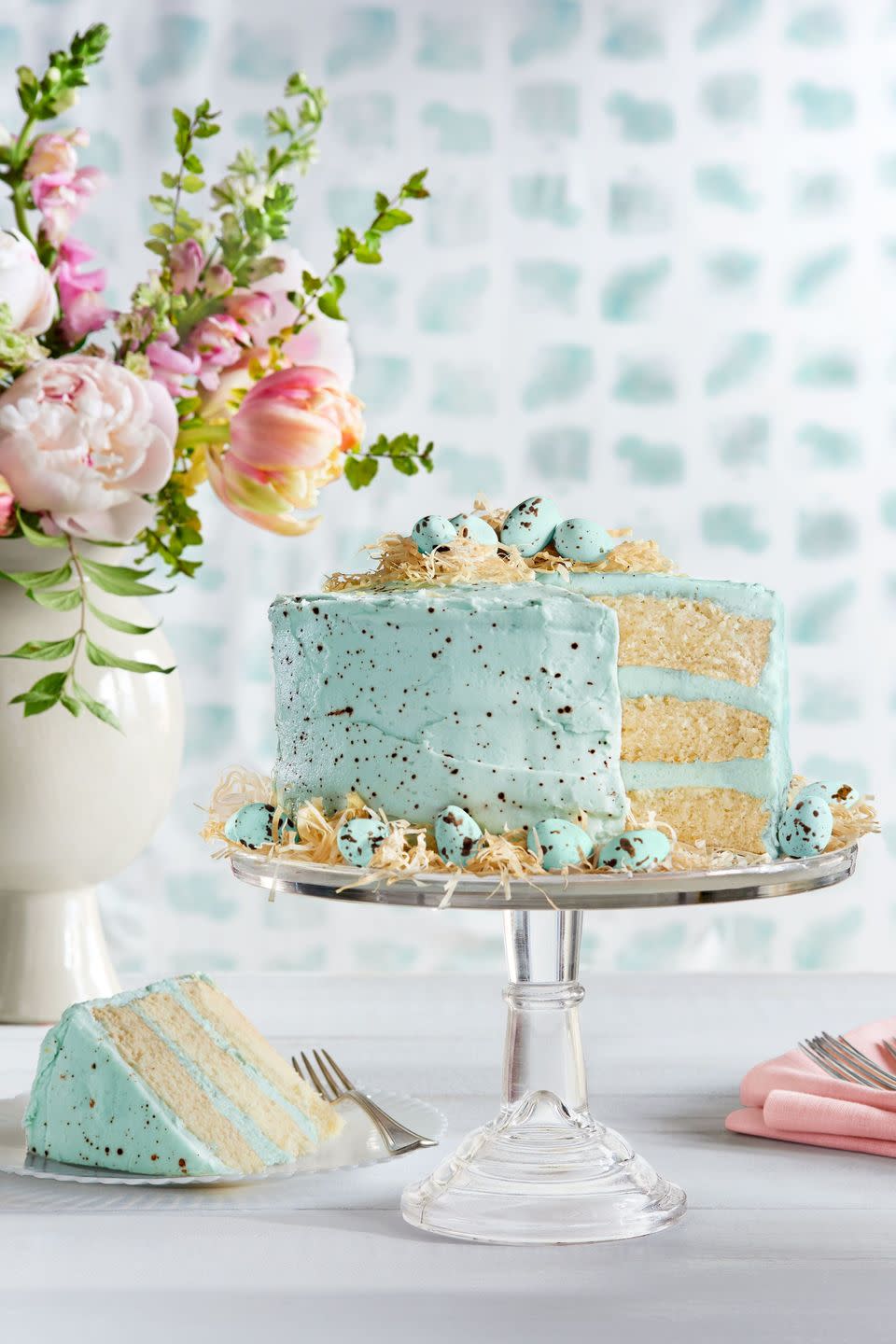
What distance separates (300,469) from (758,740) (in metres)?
0.44

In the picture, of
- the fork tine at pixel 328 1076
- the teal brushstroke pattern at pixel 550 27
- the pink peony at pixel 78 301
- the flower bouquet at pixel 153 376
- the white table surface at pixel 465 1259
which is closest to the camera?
the white table surface at pixel 465 1259

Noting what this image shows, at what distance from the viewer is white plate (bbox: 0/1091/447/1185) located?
3.23 feet

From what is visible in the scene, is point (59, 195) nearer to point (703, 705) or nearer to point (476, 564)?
point (476, 564)

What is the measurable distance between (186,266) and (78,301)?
93mm

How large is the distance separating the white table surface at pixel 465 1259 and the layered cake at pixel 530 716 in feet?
0.68

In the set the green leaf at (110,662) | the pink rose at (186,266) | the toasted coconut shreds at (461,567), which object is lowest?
the green leaf at (110,662)

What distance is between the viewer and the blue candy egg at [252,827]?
3.37 ft

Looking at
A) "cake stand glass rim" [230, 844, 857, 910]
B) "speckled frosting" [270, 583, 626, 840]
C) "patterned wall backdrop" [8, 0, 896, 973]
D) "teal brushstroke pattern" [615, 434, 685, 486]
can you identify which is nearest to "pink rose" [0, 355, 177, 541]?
"speckled frosting" [270, 583, 626, 840]

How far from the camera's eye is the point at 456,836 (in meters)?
0.92

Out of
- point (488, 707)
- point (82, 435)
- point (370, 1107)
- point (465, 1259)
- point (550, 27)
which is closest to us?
point (465, 1259)

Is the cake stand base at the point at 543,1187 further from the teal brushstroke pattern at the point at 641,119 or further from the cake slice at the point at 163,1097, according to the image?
the teal brushstroke pattern at the point at 641,119

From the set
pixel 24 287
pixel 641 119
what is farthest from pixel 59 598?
pixel 641 119

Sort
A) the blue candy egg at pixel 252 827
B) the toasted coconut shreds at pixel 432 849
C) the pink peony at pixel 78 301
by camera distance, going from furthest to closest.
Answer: the pink peony at pixel 78 301
the blue candy egg at pixel 252 827
the toasted coconut shreds at pixel 432 849

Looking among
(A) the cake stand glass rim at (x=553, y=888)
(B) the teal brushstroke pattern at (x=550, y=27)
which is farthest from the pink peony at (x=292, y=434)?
(B) the teal brushstroke pattern at (x=550, y=27)
